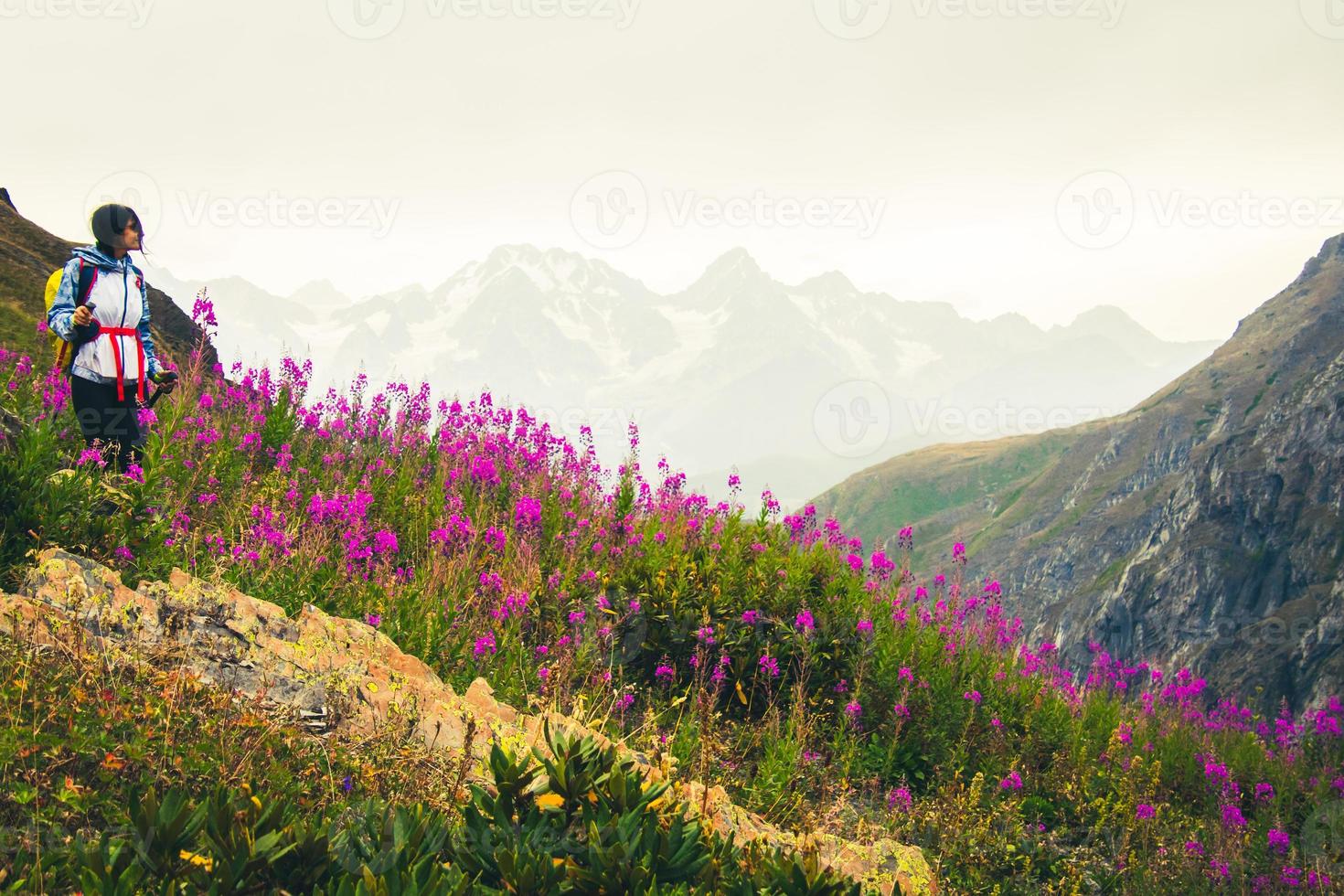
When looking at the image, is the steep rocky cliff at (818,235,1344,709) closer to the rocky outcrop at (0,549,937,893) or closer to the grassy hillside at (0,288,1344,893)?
the grassy hillside at (0,288,1344,893)

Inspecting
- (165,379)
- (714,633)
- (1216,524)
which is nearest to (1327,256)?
(1216,524)

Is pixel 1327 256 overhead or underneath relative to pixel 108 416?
overhead

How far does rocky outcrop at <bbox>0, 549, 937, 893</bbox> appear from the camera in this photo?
4.22m

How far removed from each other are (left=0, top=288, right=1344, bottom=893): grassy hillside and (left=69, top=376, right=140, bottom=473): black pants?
0.25m

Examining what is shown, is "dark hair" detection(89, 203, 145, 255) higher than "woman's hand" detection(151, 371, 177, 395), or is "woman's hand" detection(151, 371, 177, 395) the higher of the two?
"dark hair" detection(89, 203, 145, 255)

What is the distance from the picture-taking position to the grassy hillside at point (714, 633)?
5.77 metres

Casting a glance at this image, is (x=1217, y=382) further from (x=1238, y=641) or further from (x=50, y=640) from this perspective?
(x=50, y=640)

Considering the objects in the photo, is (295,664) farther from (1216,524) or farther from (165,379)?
(1216,524)

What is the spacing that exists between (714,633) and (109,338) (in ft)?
19.5

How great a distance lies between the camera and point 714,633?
7031 millimetres

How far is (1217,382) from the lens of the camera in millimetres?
158375

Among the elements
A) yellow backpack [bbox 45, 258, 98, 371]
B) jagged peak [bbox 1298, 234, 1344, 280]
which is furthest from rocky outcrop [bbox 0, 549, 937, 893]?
jagged peak [bbox 1298, 234, 1344, 280]

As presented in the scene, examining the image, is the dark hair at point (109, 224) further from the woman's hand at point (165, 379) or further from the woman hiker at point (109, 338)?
the woman's hand at point (165, 379)

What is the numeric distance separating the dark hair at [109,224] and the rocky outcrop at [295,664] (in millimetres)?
3610
